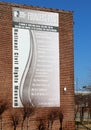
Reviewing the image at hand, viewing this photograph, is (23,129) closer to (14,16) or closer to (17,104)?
(17,104)

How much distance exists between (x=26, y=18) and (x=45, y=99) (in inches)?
218

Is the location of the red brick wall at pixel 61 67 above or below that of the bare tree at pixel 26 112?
above

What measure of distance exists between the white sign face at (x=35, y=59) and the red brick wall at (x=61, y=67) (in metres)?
0.36

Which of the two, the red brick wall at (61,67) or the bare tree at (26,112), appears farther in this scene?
the bare tree at (26,112)

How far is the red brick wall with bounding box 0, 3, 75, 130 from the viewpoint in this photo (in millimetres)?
30612

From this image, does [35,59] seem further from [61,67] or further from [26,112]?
[26,112]

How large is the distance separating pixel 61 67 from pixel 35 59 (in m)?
2.26

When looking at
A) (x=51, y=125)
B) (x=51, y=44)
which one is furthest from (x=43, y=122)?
(x=51, y=44)

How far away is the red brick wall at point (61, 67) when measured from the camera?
30.6 meters

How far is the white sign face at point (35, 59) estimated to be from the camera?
31.0 metres

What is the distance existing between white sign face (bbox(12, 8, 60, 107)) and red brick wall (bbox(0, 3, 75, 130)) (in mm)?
359

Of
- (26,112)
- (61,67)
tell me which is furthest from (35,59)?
(26,112)

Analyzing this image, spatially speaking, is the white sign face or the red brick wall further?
the white sign face

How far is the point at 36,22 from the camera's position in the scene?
31953 mm
